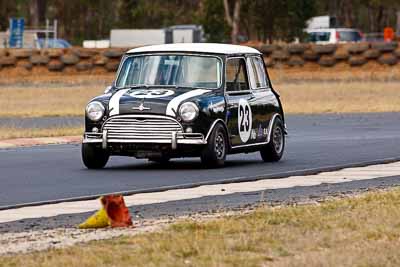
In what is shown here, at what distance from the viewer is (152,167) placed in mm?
19562

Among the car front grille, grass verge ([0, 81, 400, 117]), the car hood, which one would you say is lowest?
grass verge ([0, 81, 400, 117])

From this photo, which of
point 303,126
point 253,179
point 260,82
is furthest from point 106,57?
point 253,179

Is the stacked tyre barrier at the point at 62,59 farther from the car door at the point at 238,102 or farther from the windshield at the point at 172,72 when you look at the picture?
the windshield at the point at 172,72

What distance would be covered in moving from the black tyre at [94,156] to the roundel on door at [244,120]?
189 centimetres

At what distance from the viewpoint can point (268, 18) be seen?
213 feet

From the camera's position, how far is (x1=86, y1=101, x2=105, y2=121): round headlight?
1845 centimetres

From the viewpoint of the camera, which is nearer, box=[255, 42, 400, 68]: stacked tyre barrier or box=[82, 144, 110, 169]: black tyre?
box=[82, 144, 110, 169]: black tyre

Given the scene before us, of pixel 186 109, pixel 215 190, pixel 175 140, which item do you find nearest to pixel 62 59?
pixel 186 109

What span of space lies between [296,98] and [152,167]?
71.1ft

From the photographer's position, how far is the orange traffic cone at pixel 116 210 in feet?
39.1

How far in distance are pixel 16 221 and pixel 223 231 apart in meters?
2.36

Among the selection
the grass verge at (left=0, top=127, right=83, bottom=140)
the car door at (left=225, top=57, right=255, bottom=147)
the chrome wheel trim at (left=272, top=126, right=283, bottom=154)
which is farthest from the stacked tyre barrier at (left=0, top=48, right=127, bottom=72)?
the car door at (left=225, top=57, right=255, bottom=147)

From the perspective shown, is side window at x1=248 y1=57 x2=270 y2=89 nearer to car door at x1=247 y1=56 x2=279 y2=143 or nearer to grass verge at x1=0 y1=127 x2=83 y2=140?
car door at x1=247 y1=56 x2=279 y2=143

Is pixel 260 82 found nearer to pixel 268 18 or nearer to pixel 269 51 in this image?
pixel 269 51
